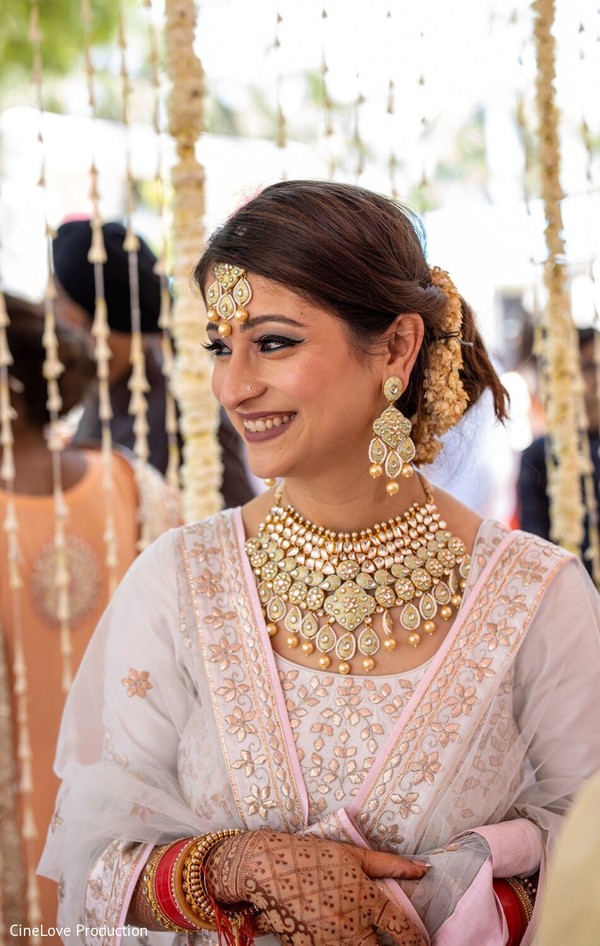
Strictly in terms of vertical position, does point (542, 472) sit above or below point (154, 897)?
above

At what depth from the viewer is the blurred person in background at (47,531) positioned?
2697 mm

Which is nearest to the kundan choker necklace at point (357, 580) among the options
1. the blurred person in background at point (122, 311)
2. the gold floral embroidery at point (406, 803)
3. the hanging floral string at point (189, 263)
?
the gold floral embroidery at point (406, 803)

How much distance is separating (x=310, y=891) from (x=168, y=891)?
0.22 m

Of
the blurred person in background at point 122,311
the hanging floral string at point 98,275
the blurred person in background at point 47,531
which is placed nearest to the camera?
the hanging floral string at point 98,275

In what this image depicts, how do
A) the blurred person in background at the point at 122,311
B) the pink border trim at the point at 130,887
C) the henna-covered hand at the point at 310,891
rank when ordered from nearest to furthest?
the henna-covered hand at the point at 310,891
the pink border trim at the point at 130,887
the blurred person in background at the point at 122,311

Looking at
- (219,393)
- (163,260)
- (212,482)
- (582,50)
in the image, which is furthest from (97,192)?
(582,50)

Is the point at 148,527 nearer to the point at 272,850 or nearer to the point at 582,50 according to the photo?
the point at 272,850

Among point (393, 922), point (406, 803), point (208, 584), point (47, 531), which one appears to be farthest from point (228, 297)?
point (47, 531)

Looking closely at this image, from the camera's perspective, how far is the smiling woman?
60.2 inches

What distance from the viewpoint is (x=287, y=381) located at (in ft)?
5.32

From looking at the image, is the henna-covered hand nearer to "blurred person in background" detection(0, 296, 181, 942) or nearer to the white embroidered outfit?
the white embroidered outfit

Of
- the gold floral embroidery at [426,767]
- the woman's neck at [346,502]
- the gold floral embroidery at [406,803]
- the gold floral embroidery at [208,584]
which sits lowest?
the gold floral embroidery at [406,803]

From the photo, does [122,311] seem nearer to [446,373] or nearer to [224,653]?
[446,373]

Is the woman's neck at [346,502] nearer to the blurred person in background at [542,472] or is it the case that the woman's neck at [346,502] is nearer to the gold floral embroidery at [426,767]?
the gold floral embroidery at [426,767]
